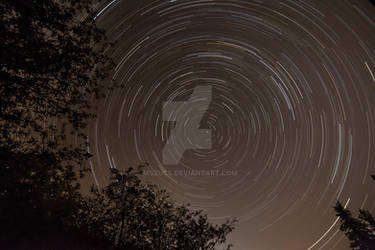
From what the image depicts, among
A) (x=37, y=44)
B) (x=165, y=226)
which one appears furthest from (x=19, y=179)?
(x=165, y=226)

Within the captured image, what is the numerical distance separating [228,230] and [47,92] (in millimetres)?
29126

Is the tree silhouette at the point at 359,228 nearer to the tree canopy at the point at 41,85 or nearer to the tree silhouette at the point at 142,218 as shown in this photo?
the tree silhouette at the point at 142,218

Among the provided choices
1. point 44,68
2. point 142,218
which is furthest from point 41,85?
point 142,218

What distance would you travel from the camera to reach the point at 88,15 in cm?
575

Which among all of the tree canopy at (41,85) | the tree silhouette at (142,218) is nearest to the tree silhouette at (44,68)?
the tree canopy at (41,85)

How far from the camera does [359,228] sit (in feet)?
98.7

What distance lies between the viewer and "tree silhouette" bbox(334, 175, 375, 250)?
29188mm

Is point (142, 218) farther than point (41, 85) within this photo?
Yes

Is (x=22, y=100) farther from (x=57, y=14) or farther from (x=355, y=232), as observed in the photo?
(x=355, y=232)

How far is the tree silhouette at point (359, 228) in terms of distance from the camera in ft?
95.8

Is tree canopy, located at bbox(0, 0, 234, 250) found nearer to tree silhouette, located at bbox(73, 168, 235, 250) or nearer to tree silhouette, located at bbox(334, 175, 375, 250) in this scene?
tree silhouette, located at bbox(73, 168, 235, 250)

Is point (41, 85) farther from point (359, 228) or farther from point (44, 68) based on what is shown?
point (359, 228)

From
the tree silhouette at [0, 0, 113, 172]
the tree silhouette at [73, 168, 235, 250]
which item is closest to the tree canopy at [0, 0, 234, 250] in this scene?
the tree silhouette at [0, 0, 113, 172]

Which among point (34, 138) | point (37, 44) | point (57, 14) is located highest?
point (57, 14)
